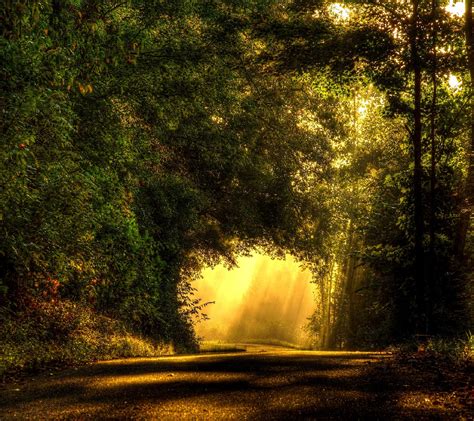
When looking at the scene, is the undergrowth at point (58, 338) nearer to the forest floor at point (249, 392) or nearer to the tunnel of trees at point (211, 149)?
the tunnel of trees at point (211, 149)

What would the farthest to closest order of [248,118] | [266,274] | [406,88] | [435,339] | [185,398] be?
1. [266,274]
2. [248,118]
3. [406,88]
4. [435,339]
5. [185,398]

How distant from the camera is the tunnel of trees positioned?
9758mm

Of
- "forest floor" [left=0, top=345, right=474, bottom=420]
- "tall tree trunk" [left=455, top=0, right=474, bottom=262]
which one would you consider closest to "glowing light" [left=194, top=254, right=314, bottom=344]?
"tall tree trunk" [left=455, top=0, right=474, bottom=262]

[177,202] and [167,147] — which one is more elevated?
[167,147]

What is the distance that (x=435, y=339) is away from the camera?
13391 mm

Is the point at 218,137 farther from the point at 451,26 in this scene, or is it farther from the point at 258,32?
the point at 451,26

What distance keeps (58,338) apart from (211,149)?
359 inches

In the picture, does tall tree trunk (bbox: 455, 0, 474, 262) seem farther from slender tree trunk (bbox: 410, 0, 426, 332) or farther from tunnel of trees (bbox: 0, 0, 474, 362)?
slender tree trunk (bbox: 410, 0, 426, 332)

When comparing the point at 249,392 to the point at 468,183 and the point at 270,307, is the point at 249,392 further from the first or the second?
the point at 270,307

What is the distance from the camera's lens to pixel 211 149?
2041 centimetres

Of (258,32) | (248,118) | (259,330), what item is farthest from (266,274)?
(258,32)

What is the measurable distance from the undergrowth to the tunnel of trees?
0.50ft

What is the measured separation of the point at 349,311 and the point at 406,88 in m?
17.1

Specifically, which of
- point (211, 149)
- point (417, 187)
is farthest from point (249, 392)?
point (211, 149)
